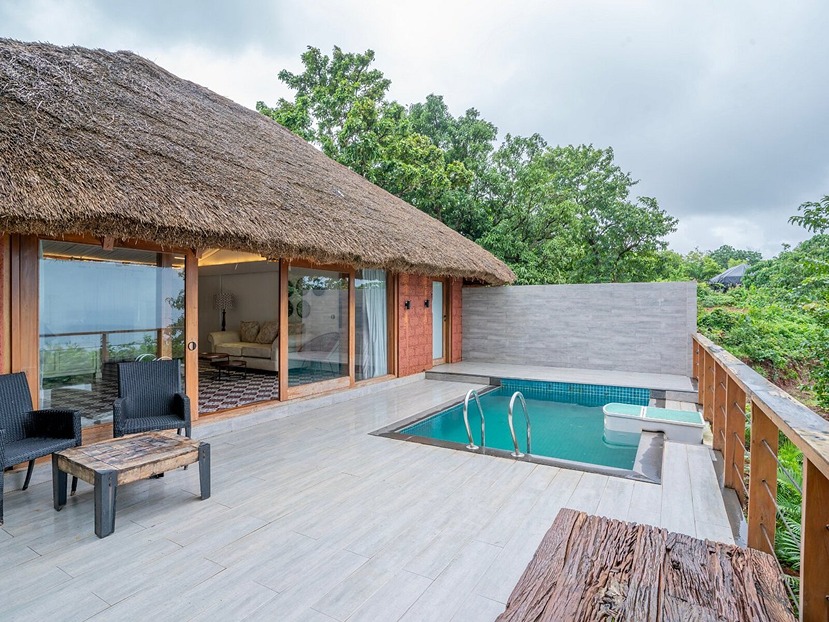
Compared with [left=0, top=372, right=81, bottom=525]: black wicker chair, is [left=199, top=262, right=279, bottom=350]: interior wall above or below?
above

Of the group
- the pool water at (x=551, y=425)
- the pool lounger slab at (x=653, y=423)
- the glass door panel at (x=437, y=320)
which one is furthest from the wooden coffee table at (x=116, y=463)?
the glass door panel at (x=437, y=320)

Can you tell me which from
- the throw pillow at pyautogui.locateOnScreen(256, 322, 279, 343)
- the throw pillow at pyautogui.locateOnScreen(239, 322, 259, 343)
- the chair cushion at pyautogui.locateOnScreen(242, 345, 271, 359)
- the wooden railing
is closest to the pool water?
the wooden railing

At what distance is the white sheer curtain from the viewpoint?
299 inches

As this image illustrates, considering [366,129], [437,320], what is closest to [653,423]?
[437,320]

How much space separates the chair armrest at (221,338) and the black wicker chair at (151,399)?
6.00m

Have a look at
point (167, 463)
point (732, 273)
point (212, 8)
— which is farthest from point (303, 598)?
point (732, 273)

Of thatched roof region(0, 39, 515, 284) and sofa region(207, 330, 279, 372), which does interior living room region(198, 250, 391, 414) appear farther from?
thatched roof region(0, 39, 515, 284)

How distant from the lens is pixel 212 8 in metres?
11.3

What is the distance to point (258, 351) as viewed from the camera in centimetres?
913

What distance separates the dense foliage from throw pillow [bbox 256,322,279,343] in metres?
5.39

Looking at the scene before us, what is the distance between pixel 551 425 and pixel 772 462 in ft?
13.4

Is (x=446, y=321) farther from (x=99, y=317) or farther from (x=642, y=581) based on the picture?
(x=642, y=581)

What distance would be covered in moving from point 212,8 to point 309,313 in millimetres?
9661

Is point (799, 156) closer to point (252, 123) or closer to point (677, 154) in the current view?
point (677, 154)
